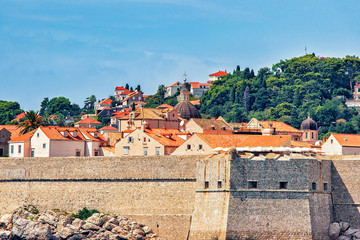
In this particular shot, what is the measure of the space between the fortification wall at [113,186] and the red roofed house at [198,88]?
401ft

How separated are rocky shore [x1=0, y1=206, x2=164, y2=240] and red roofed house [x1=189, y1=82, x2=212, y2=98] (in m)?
127

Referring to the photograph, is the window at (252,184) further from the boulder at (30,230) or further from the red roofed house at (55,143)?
the red roofed house at (55,143)

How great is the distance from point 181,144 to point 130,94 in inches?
4484

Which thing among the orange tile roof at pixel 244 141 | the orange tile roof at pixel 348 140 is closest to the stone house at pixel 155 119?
the orange tile roof at pixel 348 140

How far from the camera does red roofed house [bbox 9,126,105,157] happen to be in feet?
252

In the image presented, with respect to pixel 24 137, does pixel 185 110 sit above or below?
above

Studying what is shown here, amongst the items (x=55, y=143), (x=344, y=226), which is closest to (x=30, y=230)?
(x=55, y=143)

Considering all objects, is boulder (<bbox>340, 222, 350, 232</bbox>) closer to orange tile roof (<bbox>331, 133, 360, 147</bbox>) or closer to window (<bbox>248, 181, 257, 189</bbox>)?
window (<bbox>248, 181, 257, 189</bbox>)

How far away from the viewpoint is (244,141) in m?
67.2

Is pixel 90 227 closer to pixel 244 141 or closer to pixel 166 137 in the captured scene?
pixel 244 141

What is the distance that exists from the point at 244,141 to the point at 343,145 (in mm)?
17385

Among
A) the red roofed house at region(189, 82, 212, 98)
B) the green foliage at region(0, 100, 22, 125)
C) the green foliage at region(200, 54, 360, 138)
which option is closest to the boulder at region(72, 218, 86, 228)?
the green foliage at region(200, 54, 360, 138)

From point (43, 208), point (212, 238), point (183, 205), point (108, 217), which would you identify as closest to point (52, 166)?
point (43, 208)

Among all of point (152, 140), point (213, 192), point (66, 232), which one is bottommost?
point (66, 232)
